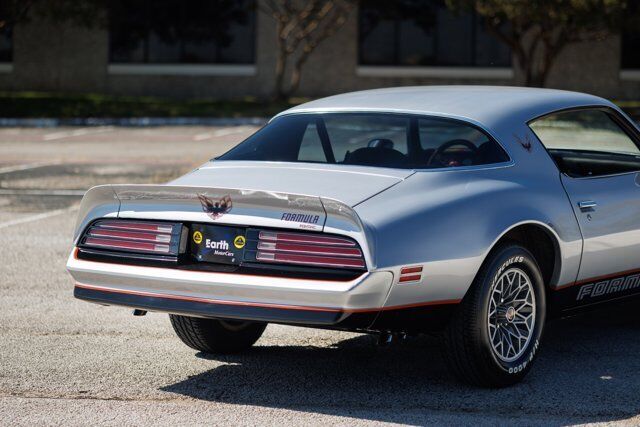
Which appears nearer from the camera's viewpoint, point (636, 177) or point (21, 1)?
point (636, 177)

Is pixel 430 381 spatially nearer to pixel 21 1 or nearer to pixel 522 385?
pixel 522 385

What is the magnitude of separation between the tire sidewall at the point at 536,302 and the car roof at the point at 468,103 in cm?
80

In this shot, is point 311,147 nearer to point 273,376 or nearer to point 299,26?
point 273,376

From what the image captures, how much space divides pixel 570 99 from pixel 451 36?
104ft

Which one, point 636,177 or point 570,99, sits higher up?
point 570,99

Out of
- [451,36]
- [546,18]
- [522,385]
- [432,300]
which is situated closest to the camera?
[432,300]

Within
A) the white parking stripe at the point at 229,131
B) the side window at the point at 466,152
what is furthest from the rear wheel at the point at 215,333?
the white parking stripe at the point at 229,131

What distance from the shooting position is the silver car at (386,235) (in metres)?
5.31

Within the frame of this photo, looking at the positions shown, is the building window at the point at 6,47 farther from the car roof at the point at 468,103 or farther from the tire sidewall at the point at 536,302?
the tire sidewall at the point at 536,302

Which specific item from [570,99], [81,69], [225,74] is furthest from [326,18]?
[570,99]

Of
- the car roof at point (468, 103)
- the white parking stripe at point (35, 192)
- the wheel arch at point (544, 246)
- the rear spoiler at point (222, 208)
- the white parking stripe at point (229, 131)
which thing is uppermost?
the car roof at point (468, 103)

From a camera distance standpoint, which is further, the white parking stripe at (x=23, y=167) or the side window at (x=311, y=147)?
the white parking stripe at (x=23, y=167)

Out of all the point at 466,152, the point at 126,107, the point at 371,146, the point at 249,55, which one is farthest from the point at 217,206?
the point at 249,55

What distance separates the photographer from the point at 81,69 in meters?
39.8
